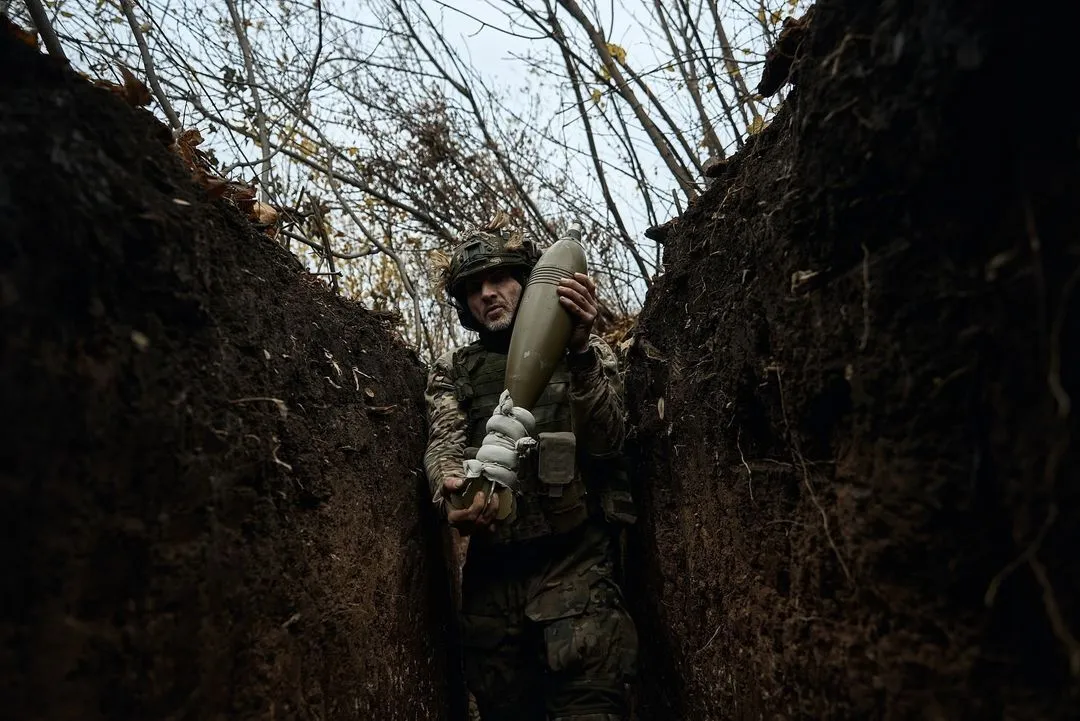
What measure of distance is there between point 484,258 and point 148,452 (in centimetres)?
181

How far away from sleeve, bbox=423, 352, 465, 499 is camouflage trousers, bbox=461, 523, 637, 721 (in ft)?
1.15

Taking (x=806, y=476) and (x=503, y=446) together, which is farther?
(x=503, y=446)

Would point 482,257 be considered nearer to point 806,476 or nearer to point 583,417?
point 583,417

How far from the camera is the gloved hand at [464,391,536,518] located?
2.23 metres

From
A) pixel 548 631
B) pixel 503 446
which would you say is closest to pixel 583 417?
pixel 503 446

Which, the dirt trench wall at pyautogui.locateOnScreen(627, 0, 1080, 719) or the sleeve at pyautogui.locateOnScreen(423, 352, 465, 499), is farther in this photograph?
the sleeve at pyautogui.locateOnScreen(423, 352, 465, 499)

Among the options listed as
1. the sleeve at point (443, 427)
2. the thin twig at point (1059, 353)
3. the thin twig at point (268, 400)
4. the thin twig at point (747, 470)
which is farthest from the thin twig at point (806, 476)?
the sleeve at point (443, 427)

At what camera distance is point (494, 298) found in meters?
2.87

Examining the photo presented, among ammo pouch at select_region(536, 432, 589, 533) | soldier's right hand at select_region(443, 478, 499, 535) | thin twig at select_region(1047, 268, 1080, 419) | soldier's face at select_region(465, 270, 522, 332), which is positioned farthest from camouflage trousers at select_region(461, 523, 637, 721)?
thin twig at select_region(1047, 268, 1080, 419)

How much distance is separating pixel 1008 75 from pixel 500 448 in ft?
5.45

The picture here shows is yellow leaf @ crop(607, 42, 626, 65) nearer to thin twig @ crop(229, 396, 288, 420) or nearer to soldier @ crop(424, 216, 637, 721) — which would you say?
soldier @ crop(424, 216, 637, 721)

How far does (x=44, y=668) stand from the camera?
3.34 feet

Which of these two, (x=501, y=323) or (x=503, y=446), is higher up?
(x=501, y=323)

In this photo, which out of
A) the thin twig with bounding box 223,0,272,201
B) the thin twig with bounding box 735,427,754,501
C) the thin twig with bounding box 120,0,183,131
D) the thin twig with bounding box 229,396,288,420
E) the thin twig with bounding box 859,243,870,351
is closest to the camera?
the thin twig with bounding box 859,243,870,351
